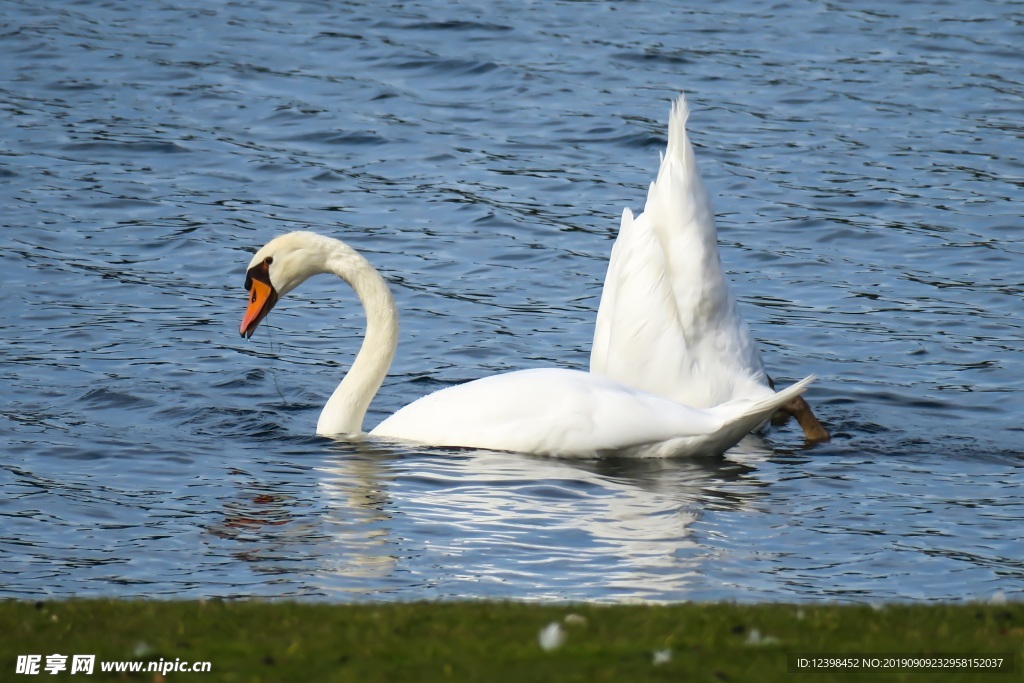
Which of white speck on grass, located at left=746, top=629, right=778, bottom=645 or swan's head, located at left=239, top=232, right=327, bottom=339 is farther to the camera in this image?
swan's head, located at left=239, top=232, right=327, bottom=339

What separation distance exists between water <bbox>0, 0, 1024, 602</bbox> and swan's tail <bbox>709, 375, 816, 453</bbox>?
212mm

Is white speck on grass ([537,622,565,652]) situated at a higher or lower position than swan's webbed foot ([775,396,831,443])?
higher

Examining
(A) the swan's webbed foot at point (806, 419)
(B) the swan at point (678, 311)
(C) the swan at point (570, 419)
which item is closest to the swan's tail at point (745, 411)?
(C) the swan at point (570, 419)

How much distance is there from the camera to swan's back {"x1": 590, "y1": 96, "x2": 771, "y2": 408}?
9.05 metres

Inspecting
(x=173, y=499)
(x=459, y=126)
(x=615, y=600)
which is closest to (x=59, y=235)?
(x=459, y=126)

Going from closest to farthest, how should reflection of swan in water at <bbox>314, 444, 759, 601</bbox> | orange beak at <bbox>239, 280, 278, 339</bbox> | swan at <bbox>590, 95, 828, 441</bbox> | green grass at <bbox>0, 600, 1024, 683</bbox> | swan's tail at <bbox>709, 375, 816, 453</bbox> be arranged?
green grass at <bbox>0, 600, 1024, 683</bbox> → reflection of swan in water at <bbox>314, 444, 759, 601</bbox> → swan's tail at <bbox>709, 375, 816, 453</bbox> → swan at <bbox>590, 95, 828, 441</bbox> → orange beak at <bbox>239, 280, 278, 339</bbox>

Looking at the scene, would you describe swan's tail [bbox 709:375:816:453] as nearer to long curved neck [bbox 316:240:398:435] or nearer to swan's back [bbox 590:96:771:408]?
swan's back [bbox 590:96:771:408]

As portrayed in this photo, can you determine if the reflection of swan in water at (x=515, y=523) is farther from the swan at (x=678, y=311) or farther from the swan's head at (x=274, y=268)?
the swan's head at (x=274, y=268)

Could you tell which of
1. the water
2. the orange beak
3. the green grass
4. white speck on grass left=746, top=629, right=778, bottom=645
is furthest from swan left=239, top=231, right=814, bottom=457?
white speck on grass left=746, top=629, right=778, bottom=645

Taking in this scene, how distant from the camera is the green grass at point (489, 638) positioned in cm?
457

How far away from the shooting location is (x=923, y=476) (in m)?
8.42

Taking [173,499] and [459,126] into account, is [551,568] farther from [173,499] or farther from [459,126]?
[459,126]

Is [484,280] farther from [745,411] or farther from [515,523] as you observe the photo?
[515,523]

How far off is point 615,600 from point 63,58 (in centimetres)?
1371
